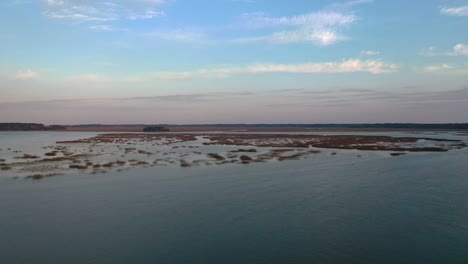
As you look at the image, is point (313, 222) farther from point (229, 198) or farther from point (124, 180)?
point (124, 180)

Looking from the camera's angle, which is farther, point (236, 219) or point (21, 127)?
point (21, 127)

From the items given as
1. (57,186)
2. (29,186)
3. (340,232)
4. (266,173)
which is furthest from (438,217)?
(29,186)

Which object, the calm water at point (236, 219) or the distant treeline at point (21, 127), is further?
the distant treeline at point (21, 127)

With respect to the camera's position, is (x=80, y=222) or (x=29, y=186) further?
(x=29, y=186)

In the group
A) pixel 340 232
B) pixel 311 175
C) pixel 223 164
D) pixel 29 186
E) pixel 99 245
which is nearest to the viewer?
pixel 99 245

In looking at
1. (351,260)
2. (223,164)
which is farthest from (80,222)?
(223,164)

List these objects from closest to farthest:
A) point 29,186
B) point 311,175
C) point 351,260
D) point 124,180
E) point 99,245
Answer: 1. point 351,260
2. point 99,245
3. point 29,186
4. point 124,180
5. point 311,175

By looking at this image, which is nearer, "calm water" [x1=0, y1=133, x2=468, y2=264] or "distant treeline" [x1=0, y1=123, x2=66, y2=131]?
"calm water" [x1=0, y1=133, x2=468, y2=264]
